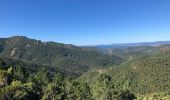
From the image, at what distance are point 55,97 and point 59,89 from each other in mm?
3665

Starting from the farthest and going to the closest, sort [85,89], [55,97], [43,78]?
[43,78], [85,89], [55,97]

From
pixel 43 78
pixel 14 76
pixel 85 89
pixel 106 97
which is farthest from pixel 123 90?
pixel 14 76

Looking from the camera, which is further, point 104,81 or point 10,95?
point 104,81

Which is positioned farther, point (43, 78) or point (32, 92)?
point (43, 78)

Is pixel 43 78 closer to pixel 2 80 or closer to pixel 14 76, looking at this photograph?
pixel 14 76

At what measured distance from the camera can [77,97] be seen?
111 meters

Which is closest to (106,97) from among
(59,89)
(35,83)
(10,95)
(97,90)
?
(97,90)

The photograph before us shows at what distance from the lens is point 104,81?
4705 inches

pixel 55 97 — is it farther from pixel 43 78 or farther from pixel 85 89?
pixel 43 78

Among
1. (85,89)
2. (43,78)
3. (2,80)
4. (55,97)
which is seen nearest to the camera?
(2,80)

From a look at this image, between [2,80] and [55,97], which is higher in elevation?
[2,80]

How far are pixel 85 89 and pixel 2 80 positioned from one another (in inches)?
1235

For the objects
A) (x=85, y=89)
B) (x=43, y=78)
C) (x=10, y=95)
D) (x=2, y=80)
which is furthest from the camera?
(x=43, y=78)

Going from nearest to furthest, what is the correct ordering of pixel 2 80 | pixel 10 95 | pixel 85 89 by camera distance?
pixel 10 95
pixel 2 80
pixel 85 89
